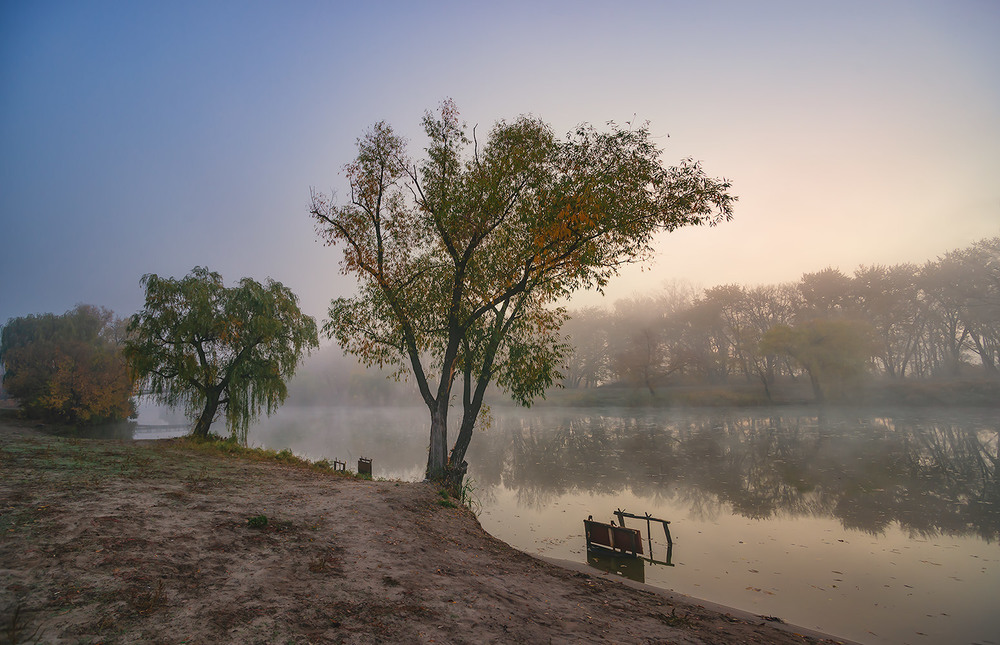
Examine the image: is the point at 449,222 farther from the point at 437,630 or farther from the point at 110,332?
the point at 110,332

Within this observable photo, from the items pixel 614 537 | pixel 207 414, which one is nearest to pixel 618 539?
pixel 614 537

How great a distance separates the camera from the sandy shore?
14.8 feet

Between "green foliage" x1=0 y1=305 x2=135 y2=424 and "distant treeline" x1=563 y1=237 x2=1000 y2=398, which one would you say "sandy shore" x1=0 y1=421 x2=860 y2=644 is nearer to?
"green foliage" x1=0 y1=305 x2=135 y2=424

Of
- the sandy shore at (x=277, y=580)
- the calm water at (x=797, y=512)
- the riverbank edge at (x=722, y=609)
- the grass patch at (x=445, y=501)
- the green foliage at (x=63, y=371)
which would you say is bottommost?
the calm water at (x=797, y=512)

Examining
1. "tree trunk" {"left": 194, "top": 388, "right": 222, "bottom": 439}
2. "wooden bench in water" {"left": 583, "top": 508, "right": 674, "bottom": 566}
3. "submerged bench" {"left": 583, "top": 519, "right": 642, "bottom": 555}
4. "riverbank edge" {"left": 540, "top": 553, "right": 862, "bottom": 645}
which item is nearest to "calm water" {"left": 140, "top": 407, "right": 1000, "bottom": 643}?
"wooden bench in water" {"left": 583, "top": 508, "right": 674, "bottom": 566}

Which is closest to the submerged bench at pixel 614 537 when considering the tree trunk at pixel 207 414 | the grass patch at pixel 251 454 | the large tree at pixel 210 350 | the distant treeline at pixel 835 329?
the grass patch at pixel 251 454

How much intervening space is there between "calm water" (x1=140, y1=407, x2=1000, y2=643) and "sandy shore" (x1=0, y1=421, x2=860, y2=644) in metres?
2.60

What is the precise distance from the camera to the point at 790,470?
21.4m

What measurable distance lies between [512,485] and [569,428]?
25733 millimetres

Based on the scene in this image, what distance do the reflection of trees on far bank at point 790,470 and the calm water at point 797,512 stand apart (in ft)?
0.32

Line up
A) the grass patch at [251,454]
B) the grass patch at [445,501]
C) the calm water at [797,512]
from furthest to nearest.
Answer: the grass patch at [251,454], the grass patch at [445,501], the calm water at [797,512]

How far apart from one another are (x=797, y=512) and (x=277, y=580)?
55.8 ft

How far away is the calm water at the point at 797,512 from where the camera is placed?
880 cm

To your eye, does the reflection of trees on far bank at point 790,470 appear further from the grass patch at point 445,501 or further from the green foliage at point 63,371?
the green foliage at point 63,371
